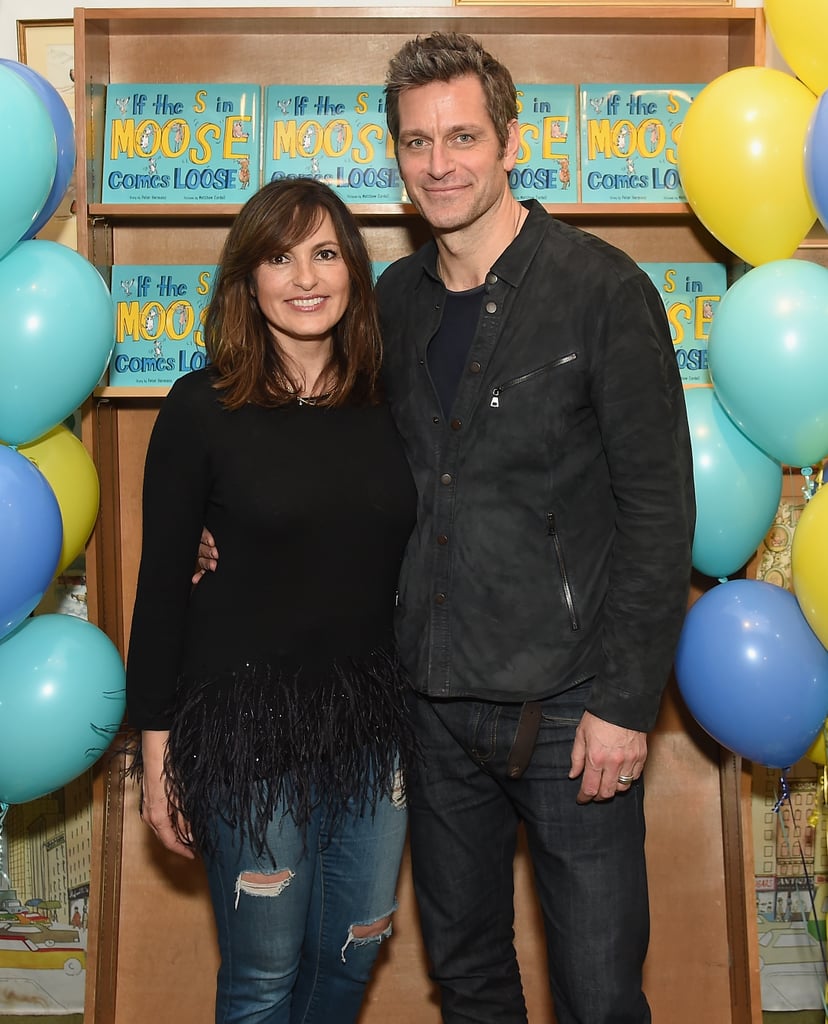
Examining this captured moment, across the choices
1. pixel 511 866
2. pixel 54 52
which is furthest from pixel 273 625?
pixel 54 52

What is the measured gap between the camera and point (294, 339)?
1.75 meters

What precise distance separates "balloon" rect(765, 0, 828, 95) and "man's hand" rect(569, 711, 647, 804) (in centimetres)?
115

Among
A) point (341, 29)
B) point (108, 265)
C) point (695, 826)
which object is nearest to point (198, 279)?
point (108, 265)

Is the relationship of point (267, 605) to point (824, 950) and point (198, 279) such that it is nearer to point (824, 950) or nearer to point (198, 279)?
point (198, 279)

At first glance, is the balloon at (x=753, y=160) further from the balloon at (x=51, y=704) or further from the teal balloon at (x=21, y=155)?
the balloon at (x=51, y=704)

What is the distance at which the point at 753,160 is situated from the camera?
185cm

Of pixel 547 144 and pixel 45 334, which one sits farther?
pixel 547 144

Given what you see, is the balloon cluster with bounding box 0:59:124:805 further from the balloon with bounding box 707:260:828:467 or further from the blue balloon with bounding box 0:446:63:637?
the balloon with bounding box 707:260:828:467

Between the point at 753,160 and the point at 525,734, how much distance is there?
1066 millimetres

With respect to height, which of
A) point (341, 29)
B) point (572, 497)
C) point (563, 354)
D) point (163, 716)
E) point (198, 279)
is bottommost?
point (163, 716)

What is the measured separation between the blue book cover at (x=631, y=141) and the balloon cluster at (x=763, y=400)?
0.26 m

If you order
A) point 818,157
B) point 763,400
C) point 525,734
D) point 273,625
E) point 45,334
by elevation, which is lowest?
point 525,734

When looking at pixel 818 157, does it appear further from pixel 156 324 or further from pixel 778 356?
pixel 156 324

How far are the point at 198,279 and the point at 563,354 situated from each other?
1.04m
